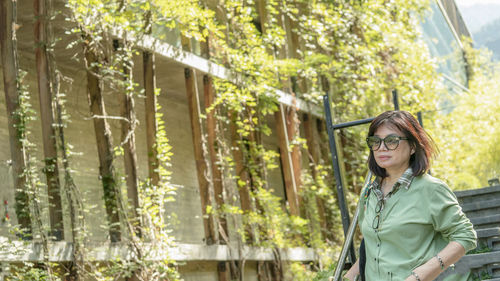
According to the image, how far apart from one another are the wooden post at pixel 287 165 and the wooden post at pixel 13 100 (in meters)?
7.05

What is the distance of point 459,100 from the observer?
21125 millimetres

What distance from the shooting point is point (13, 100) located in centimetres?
869

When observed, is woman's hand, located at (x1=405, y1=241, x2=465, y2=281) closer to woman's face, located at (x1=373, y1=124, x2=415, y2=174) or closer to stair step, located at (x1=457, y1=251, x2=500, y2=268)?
woman's face, located at (x1=373, y1=124, x2=415, y2=174)

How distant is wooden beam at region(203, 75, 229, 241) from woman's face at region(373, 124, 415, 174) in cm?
913

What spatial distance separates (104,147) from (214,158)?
10.2 ft

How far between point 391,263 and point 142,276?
701 cm

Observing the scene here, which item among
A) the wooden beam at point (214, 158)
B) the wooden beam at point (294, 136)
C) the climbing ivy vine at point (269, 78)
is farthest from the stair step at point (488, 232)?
the wooden beam at point (294, 136)

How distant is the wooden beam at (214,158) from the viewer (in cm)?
1240

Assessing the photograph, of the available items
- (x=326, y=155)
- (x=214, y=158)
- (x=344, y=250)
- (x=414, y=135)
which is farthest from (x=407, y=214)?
(x=326, y=155)

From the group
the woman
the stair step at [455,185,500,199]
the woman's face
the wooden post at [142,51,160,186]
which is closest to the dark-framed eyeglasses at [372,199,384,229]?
the woman

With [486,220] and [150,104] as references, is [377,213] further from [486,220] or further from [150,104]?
[150,104]

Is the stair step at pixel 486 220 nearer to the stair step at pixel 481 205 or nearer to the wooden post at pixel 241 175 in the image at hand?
the stair step at pixel 481 205

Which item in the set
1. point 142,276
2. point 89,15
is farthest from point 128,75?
point 142,276

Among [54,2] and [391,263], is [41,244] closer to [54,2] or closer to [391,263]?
[54,2]
